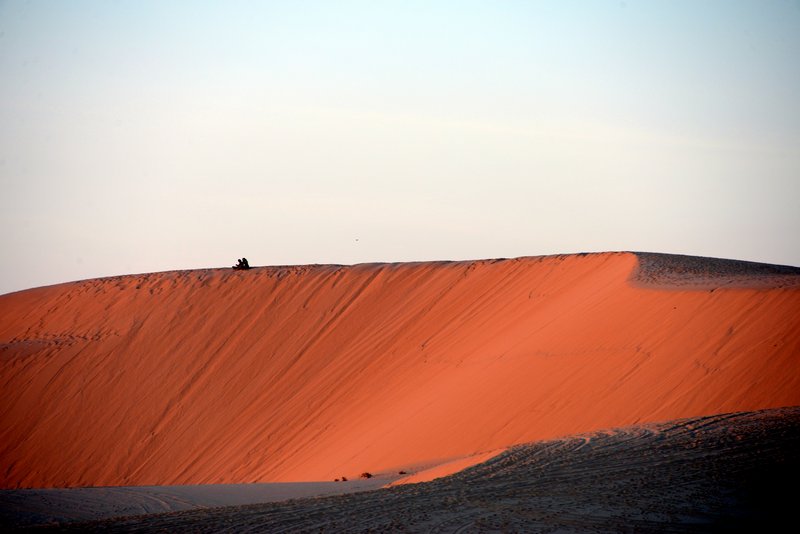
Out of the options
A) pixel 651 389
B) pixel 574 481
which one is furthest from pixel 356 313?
pixel 574 481

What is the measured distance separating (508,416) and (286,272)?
1605 cm

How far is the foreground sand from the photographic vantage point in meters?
7.77

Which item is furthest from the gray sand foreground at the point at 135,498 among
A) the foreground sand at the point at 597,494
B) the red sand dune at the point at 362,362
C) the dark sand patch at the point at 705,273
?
the dark sand patch at the point at 705,273

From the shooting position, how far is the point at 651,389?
49.1ft

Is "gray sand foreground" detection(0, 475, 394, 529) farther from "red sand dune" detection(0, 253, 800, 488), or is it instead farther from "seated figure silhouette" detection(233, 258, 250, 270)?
"seated figure silhouette" detection(233, 258, 250, 270)

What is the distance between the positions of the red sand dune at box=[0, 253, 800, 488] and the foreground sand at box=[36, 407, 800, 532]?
3352mm

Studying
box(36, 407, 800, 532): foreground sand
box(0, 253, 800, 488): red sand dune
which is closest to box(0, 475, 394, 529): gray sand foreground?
box(36, 407, 800, 532): foreground sand

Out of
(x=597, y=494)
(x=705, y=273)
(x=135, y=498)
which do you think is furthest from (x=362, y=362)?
(x=597, y=494)

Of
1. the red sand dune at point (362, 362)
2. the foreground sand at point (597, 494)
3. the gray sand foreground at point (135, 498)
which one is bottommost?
the foreground sand at point (597, 494)

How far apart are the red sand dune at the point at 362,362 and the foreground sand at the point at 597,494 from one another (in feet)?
→ 11.0

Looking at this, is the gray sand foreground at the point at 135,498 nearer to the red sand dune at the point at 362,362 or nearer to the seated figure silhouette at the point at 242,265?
the red sand dune at the point at 362,362

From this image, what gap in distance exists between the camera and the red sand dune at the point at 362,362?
15.5m

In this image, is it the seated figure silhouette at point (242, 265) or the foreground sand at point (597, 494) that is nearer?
the foreground sand at point (597, 494)

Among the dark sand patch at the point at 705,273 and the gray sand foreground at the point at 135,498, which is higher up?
the dark sand patch at the point at 705,273
